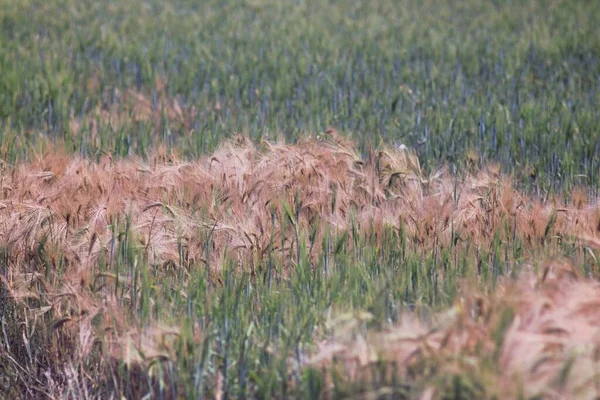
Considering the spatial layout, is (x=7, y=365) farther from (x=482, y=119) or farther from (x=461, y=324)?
(x=482, y=119)

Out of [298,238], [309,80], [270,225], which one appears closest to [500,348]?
[298,238]

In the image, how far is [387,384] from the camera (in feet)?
6.39

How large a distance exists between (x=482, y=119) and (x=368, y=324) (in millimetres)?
3240

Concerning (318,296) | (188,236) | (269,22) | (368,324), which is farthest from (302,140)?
(269,22)

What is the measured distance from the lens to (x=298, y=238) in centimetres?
290

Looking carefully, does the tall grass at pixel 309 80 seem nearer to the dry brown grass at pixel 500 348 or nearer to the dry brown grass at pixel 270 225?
the dry brown grass at pixel 270 225

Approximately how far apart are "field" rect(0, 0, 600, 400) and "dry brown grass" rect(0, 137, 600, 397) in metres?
0.01

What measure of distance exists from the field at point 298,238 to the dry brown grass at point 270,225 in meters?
0.01

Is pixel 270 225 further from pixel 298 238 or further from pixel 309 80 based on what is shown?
pixel 309 80

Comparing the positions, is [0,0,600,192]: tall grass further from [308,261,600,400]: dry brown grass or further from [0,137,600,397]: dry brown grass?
[308,261,600,400]: dry brown grass

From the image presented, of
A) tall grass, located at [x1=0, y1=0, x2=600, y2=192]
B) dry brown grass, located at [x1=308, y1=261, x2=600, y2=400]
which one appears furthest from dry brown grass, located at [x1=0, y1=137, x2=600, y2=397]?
tall grass, located at [x1=0, y1=0, x2=600, y2=192]

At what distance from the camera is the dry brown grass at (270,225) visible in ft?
6.41

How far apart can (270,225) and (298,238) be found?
0.31 m

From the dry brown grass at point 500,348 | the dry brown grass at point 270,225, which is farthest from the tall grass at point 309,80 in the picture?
the dry brown grass at point 500,348
